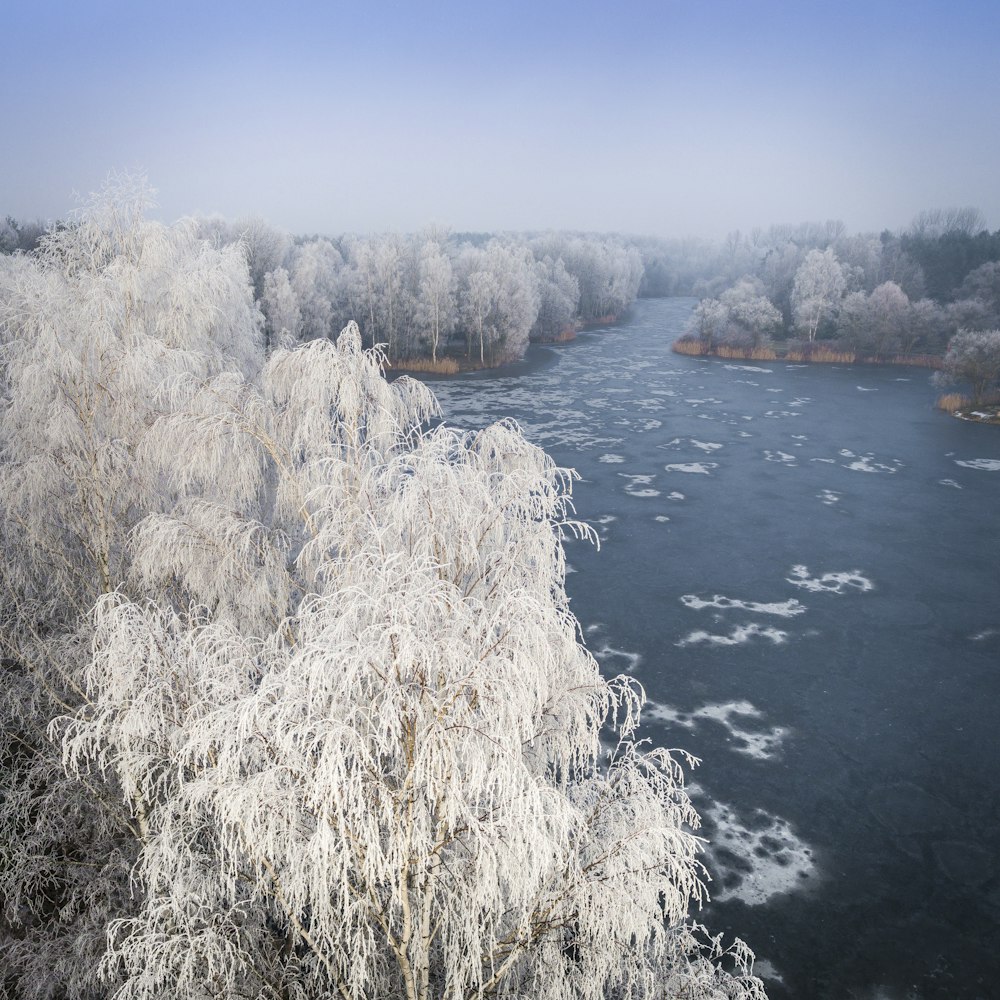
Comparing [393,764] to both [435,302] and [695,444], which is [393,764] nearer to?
[695,444]

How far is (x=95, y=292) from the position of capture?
1064 centimetres

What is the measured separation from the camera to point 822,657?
15.7 metres

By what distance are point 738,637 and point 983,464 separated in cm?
1943

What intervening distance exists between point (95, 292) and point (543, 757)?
9.04 metres

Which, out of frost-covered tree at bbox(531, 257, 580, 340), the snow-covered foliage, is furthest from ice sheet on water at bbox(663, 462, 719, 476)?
frost-covered tree at bbox(531, 257, 580, 340)

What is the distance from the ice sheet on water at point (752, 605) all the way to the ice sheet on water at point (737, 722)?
13.6ft

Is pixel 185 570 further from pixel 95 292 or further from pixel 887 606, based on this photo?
pixel 887 606

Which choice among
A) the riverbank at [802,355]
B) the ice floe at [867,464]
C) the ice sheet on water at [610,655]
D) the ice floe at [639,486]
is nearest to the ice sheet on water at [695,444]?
the ice floe at [639,486]

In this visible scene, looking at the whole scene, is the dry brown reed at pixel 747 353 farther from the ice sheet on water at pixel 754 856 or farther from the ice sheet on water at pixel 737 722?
the ice sheet on water at pixel 754 856

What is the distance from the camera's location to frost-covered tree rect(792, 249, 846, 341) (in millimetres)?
56906

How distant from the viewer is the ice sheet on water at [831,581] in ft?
62.1

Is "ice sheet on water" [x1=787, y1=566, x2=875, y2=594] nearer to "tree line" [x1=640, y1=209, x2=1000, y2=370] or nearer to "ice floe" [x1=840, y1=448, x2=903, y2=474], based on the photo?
"ice floe" [x1=840, y1=448, x2=903, y2=474]

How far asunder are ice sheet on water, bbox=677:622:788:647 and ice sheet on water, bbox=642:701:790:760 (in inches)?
91.0

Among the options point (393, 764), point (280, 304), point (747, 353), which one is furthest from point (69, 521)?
point (747, 353)
